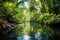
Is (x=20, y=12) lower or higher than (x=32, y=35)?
higher

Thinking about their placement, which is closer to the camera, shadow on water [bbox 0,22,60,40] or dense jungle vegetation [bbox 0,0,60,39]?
shadow on water [bbox 0,22,60,40]

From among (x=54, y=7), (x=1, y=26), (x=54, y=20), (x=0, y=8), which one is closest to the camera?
(x=1, y=26)

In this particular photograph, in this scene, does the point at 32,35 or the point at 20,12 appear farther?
the point at 20,12

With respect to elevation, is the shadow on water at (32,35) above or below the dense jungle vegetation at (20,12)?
below

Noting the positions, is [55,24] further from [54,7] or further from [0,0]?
[0,0]

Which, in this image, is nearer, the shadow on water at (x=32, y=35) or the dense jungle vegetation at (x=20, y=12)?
the shadow on water at (x=32, y=35)

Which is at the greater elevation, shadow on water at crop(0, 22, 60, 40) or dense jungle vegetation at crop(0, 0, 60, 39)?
dense jungle vegetation at crop(0, 0, 60, 39)

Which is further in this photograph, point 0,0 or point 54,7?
point 54,7

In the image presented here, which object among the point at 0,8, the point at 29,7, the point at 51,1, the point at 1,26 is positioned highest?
the point at 29,7

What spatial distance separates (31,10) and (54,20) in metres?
24.2

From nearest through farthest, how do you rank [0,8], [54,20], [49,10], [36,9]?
[0,8]
[54,20]
[49,10]
[36,9]

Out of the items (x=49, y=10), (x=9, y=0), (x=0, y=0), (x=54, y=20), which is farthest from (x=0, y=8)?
(x=49, y=10)

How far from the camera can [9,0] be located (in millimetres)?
33469

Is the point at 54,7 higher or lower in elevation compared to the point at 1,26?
higher
